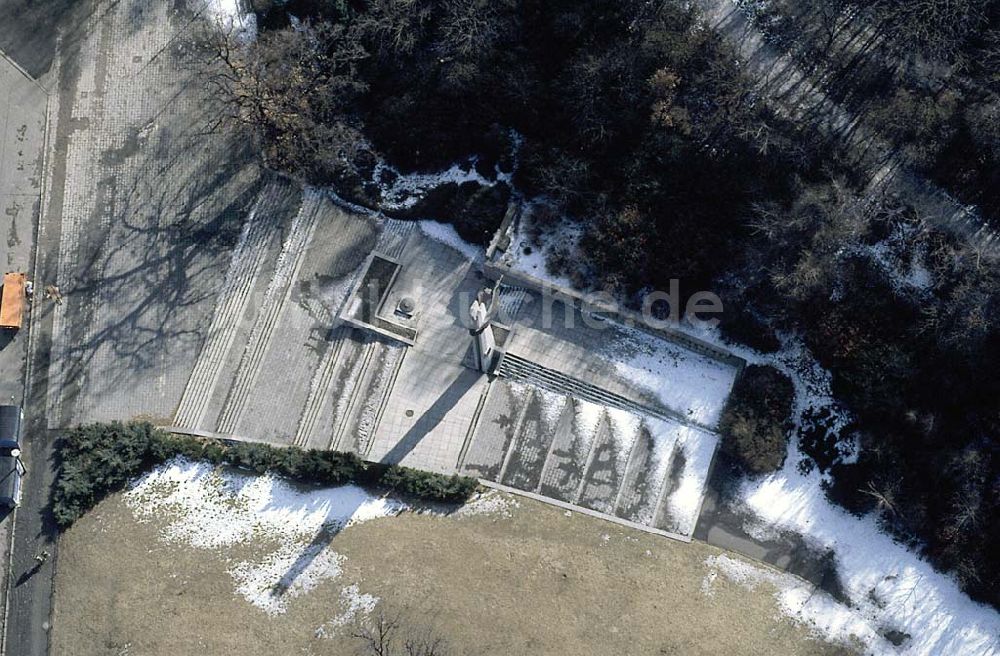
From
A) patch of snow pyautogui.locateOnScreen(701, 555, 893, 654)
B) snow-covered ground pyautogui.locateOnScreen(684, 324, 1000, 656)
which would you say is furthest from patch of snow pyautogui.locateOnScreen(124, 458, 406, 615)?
snow-covered ground pyautogui.locateOnScreen(684, 324, 1000, 656)

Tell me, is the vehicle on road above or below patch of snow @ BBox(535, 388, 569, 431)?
below

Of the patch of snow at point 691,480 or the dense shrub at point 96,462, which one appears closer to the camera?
the dense shrub at point 96,462

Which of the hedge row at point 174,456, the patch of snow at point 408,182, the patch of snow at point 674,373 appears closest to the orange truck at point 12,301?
the hedge row at point 174,456

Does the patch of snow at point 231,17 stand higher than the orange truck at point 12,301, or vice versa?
the patch of snow at point 231,17

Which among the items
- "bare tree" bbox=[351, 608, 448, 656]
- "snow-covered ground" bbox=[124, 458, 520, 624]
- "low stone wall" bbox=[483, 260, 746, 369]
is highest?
"low stone wall" bbox=[483, 260, 746, 369]

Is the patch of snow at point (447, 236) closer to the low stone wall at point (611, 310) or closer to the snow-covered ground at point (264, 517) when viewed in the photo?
the low stone wall at point (611, 310)

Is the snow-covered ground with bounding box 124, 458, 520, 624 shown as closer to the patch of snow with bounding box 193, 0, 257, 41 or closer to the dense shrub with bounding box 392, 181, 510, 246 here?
the dense shrub with bounding box 392, 181, 510, 246

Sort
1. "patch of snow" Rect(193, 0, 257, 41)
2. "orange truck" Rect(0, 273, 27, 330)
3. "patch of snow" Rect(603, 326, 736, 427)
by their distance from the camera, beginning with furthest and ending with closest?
1. "patch of snow" Rect(193, 0, 257, 41)
2. "patch of snow" Rect(603, 326, 736, 427)
3. "orange truck" Rect(0, 273, 27, 330)

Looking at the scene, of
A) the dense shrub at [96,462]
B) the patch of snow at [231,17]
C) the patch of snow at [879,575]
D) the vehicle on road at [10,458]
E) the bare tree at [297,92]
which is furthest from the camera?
the patch of snow at [231,17]
